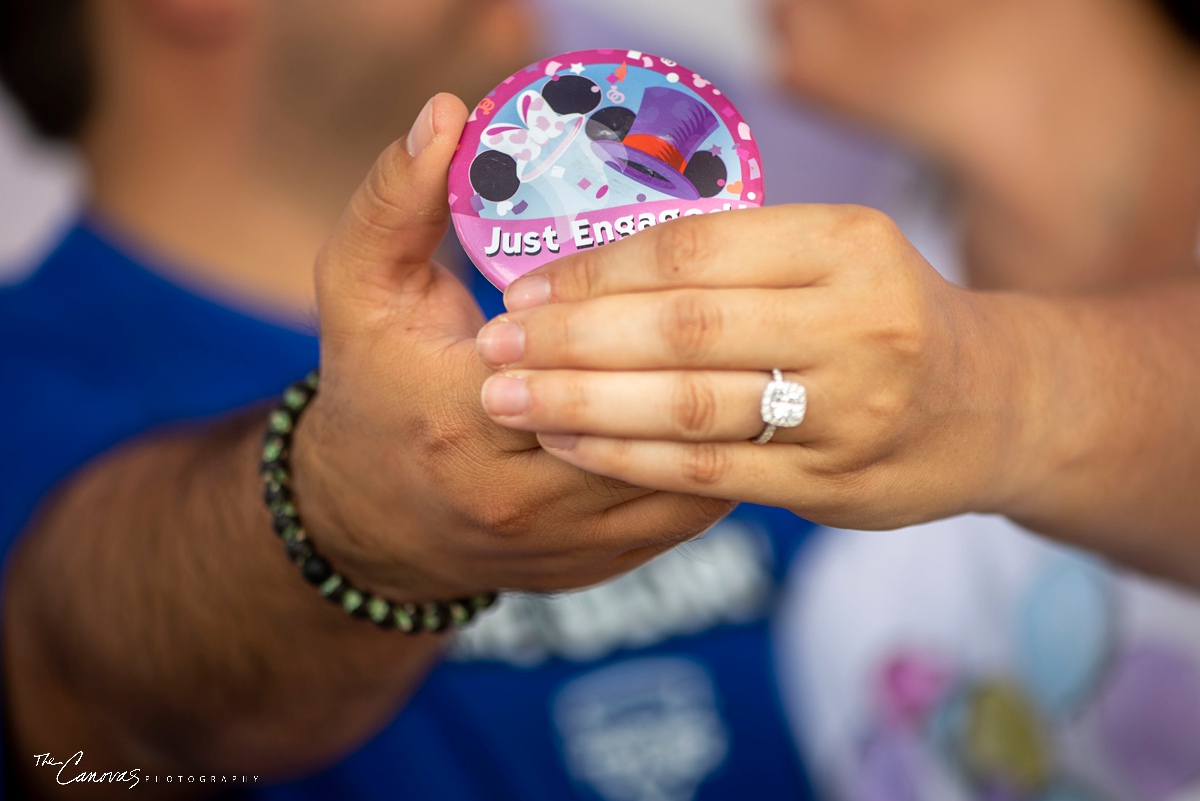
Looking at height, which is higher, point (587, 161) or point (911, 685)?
point (587, 161)

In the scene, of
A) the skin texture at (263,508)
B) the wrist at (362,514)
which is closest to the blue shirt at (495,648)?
the skin texture at (263,508)

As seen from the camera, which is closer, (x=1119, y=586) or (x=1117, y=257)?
(x=1119, y=586)

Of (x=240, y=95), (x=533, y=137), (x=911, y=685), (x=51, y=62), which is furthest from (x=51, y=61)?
(x=911, y=685)

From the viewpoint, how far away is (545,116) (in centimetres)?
72

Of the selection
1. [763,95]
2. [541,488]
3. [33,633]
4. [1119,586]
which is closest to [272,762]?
[33,633]

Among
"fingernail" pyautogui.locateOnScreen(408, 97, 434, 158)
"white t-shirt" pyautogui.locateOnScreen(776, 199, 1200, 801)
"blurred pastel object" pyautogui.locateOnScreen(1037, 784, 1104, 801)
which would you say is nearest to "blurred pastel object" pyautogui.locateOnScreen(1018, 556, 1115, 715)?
"white t-shirt" pyautogui.locateOnScreen(776, 199, 1200, 801)

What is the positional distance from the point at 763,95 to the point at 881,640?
1638mm

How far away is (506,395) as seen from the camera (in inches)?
22.0

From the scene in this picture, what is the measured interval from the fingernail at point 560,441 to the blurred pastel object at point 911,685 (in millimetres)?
1217

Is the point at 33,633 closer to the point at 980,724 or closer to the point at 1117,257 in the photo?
the point at 980,724

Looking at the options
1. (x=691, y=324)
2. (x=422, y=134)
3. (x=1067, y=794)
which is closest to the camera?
(x=691, y=324)

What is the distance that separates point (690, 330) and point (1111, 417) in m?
0.45

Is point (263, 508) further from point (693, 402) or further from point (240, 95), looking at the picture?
point (240, 95)

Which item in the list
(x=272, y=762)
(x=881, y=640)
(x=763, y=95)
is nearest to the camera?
(x=272, y=762)
